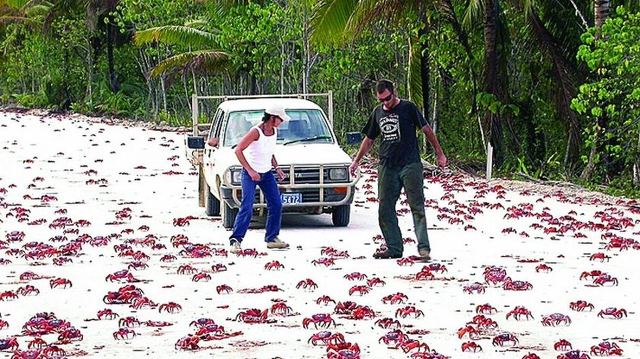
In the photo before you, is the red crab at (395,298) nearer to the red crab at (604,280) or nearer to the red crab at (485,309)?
the red crab at (485,309)

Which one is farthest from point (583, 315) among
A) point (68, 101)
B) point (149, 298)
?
point (68, 101)

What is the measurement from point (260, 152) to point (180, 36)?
89.6ft

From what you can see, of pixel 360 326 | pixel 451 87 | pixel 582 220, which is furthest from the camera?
pixel 451 87

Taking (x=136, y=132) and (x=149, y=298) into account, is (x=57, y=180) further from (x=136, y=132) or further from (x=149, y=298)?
(x=136, y=132)

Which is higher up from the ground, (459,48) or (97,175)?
(459,48)

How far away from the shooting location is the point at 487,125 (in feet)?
89.9

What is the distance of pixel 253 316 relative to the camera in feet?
31.4

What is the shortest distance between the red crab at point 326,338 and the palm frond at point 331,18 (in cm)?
1684

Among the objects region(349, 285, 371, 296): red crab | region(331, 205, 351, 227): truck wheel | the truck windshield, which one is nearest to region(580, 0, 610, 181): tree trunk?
the truck windshield

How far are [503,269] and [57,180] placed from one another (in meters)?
15.1

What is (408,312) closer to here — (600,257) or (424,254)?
(424,254)

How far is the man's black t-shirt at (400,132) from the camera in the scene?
500 inches

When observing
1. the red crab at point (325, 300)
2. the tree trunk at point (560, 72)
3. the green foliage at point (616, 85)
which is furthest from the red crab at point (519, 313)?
the tree trunk at point (560, 72)

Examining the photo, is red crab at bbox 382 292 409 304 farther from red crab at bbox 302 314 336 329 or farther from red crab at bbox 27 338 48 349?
red crab at bbox 27 338 48 349
